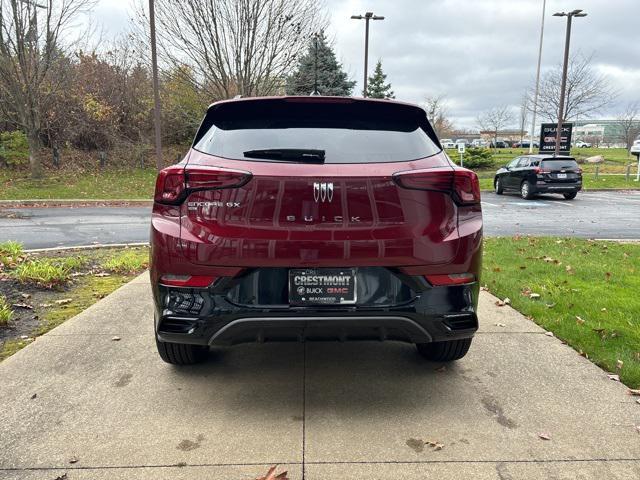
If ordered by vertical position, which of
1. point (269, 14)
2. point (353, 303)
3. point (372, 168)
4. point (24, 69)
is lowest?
point (353, 303)

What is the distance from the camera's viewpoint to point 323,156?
8.51 ft

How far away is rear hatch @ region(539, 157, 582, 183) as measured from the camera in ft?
53.9

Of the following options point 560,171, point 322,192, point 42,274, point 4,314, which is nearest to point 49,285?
point 42,274

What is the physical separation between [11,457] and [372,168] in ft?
7.41

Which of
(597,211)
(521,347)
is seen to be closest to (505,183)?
(597,211)

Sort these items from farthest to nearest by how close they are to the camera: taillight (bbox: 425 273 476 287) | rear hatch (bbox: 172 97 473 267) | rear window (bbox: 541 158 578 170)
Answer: rear window (bbox: 541 158 578 170), taillight (bbox: 425 273 476 287), rear hatch (bbox: 172 97 473 267)

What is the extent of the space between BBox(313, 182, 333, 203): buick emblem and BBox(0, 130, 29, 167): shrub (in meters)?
22.3

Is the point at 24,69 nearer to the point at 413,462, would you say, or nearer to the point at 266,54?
the point at 266,54

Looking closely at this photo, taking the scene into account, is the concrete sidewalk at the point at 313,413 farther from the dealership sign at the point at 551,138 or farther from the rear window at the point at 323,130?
the dealership sign at the point at 551,138

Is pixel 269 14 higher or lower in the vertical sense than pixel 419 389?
higher

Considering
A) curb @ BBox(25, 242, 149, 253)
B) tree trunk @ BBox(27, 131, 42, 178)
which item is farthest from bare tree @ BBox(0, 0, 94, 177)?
curb @ BBox(25, 242, 149, 253)

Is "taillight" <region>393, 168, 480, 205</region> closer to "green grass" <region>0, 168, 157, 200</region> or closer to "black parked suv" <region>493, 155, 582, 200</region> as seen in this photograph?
"black parked suv" <region>493, 155, 582, 200</region>

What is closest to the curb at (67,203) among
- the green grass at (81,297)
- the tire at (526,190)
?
the green grass at (81,297)

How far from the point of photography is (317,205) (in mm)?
2465
